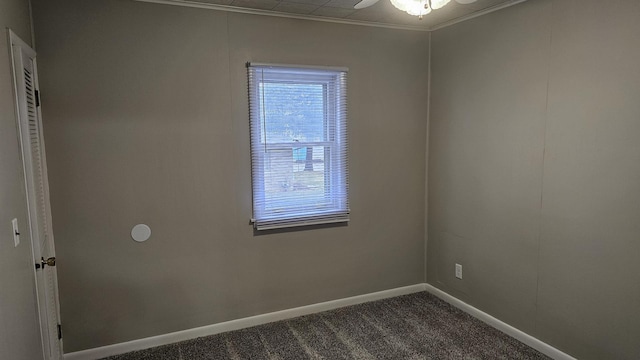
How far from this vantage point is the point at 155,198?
2.76 metres

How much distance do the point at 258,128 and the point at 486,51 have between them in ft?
5.95

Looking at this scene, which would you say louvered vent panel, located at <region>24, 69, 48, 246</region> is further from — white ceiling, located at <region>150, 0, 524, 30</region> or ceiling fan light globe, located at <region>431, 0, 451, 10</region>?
ceiling fan light globe, located at <region>431, 0, 451, 10</region>

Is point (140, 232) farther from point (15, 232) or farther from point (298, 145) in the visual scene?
point (298, 145)

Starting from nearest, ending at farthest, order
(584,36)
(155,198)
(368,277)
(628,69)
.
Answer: (628,69)
(584,36)
(155,198)
(368,277)

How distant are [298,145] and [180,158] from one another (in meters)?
0.90

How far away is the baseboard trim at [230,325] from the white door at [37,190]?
0.25 metres

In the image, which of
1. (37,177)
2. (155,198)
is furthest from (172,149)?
(37,177)

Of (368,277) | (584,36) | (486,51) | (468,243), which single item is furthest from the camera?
(368,277)

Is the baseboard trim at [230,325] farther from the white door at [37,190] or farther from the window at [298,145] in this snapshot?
the window at [298,145]

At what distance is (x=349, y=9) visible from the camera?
2.90 m

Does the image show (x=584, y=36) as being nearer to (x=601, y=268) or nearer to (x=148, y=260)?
(x=601, y=268)

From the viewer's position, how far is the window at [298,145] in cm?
298

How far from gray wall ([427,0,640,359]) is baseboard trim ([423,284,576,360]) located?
0.05 m

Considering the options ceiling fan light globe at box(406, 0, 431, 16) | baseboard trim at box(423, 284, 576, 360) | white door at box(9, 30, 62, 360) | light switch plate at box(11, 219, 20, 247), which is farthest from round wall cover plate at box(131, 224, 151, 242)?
baseboard trim at box(423, 284, 576, 360)
